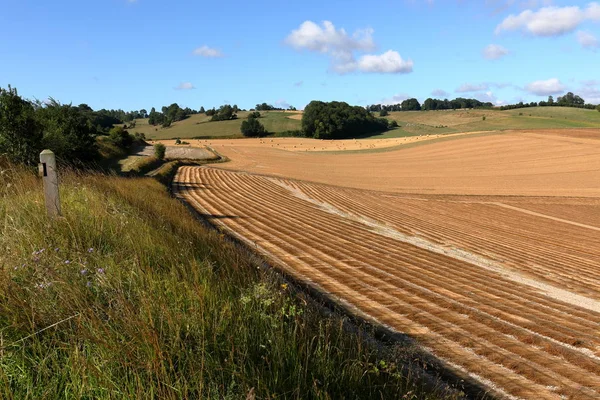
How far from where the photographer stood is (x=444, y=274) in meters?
8.05

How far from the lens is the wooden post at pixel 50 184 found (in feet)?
17.4

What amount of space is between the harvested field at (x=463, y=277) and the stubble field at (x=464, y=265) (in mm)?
23

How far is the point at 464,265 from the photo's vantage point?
9.53 metres

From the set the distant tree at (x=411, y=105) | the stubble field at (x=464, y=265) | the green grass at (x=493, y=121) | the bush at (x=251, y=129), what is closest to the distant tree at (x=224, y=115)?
the bush at (x=251, y=129)

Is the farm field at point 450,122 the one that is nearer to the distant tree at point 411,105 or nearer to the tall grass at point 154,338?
the distant tree at point 411,105

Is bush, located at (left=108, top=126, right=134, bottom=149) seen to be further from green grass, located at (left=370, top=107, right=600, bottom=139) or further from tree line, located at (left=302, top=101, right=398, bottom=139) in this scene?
green grass, located at (left=370, top=107, right=600, bottom=139)

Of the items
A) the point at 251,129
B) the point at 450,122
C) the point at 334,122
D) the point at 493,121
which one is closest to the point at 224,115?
the point at 251,129

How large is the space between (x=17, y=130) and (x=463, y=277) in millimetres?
16126

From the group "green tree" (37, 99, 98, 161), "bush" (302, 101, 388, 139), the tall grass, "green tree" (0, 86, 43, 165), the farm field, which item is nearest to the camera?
the tall grass

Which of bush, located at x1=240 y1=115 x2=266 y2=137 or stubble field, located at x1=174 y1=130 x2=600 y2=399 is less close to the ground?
bush, located at x1=240 y1=115 x2=266 y2=137

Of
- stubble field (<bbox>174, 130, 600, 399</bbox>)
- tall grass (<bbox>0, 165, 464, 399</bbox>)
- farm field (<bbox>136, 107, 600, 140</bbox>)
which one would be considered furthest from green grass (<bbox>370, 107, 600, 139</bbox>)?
tall grass (<bbox>0, 165, 464, 399</bbox>)

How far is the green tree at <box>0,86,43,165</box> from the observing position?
1566cm

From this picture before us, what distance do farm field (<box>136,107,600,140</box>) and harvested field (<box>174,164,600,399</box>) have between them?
221ft

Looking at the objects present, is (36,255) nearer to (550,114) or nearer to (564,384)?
(564,384)
